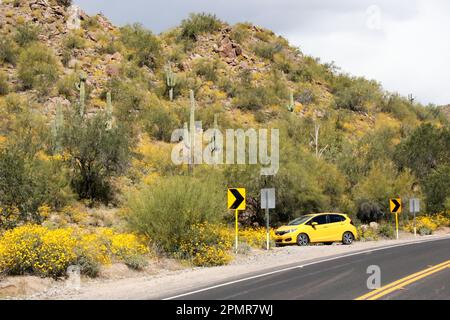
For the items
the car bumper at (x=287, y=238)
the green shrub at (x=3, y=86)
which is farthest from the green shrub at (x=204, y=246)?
the green shrub at (x=3, y=86)

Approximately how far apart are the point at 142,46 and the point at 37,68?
1371cm

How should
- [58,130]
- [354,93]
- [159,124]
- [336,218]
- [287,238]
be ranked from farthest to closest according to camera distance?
[354,93] < [159,124] < [58,130] < [336,218] < [287,238]

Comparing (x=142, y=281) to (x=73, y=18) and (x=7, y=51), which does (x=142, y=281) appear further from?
(x=73, y=18)

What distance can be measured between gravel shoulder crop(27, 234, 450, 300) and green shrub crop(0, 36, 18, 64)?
35.7m

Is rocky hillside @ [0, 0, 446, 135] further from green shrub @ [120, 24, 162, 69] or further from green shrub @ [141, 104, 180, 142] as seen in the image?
green shrub @ [141, 104, 180, 142]

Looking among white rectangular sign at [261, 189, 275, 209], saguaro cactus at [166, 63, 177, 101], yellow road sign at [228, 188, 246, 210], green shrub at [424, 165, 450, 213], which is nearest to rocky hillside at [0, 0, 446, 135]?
saguaro cactus at [166, 63, 177, 101]

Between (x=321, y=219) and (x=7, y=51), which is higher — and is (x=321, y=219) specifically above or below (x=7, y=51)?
below

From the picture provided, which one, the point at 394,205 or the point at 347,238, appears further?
the point at 394,205

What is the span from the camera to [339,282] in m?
11.2

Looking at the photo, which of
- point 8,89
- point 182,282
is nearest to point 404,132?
point 8,89

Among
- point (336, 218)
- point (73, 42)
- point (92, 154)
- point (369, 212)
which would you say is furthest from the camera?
point (73, 42)

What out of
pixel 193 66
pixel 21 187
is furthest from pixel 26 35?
pixel 21 187

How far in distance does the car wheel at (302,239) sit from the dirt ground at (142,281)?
417 cm
